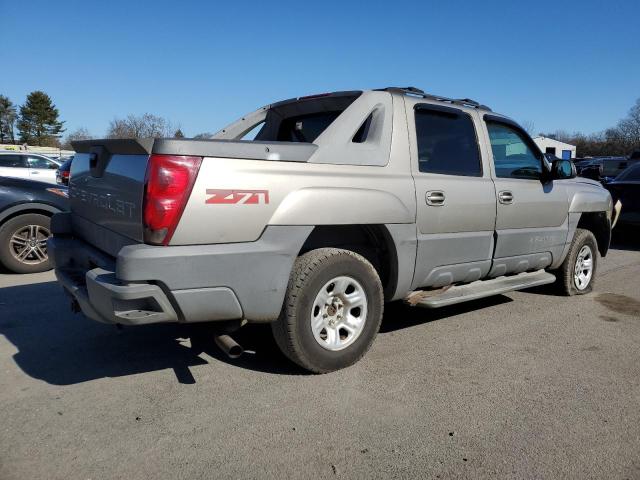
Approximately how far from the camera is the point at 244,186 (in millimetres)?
2947

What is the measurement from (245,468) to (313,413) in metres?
0.63

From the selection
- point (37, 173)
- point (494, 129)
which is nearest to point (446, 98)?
point (494, 129)

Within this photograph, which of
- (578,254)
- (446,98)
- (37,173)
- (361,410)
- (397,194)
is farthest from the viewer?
(37,173)

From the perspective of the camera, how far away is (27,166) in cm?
1438

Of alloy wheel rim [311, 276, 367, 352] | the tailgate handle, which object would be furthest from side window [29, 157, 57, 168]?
alloy wheel rim [311, 276, 367, 352]

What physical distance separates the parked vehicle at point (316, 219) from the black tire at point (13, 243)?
9.28ft

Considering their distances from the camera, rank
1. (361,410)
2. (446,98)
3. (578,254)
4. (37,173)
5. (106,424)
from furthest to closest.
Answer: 1. (37,173)
2. (578,254)
3. (446,98)
4. (361,410)
5. (106,424)

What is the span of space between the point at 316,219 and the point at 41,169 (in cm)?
1395

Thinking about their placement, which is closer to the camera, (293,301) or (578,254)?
(293,301)

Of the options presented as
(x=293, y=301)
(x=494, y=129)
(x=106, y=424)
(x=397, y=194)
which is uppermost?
(x=494, y=129)

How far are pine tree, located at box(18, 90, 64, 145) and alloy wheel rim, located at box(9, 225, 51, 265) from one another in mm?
78518

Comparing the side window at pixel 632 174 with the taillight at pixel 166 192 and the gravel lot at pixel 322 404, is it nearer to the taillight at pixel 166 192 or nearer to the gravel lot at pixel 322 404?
the gravel lot at pixel 322 404

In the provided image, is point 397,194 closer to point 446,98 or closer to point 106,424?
point 446,98

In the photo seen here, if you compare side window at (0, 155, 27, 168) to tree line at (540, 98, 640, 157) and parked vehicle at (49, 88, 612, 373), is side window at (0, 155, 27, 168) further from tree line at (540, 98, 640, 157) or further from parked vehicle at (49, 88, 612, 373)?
tree line at (540, 98, 640, 157)
